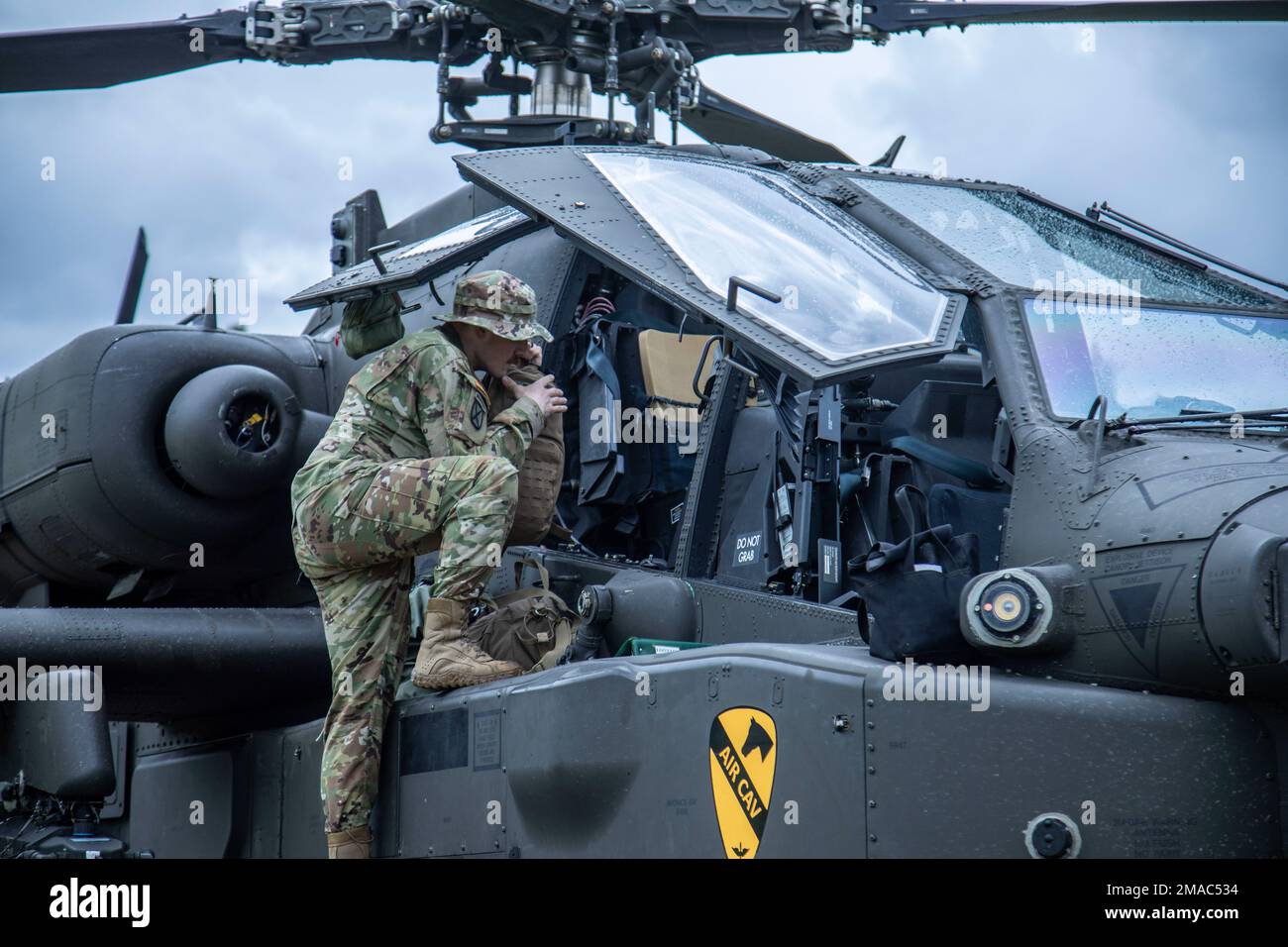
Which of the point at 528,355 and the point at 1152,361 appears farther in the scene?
the point at 528,355

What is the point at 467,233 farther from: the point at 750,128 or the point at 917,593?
the point at 750,128

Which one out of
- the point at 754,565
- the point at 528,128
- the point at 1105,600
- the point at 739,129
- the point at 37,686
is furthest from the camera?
the point at 739,129

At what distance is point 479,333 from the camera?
16.9 ft

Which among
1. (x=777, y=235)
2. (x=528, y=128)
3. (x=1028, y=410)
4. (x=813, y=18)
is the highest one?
(x=813, y=18)

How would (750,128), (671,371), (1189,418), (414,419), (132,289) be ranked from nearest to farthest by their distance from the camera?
(1189,418) → (414,419) → (671,371) → (132,289) → (750,128)

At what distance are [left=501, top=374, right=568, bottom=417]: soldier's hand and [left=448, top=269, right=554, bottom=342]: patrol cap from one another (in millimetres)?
150

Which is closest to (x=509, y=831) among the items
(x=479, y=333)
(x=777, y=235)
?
(x=479, y=333)

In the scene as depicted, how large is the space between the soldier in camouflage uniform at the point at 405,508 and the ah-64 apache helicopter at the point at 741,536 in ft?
0.52

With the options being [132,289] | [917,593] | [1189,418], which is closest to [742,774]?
[917,593]

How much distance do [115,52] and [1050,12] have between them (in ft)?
15.2

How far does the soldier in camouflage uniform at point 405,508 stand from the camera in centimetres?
478

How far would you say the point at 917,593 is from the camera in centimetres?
381
